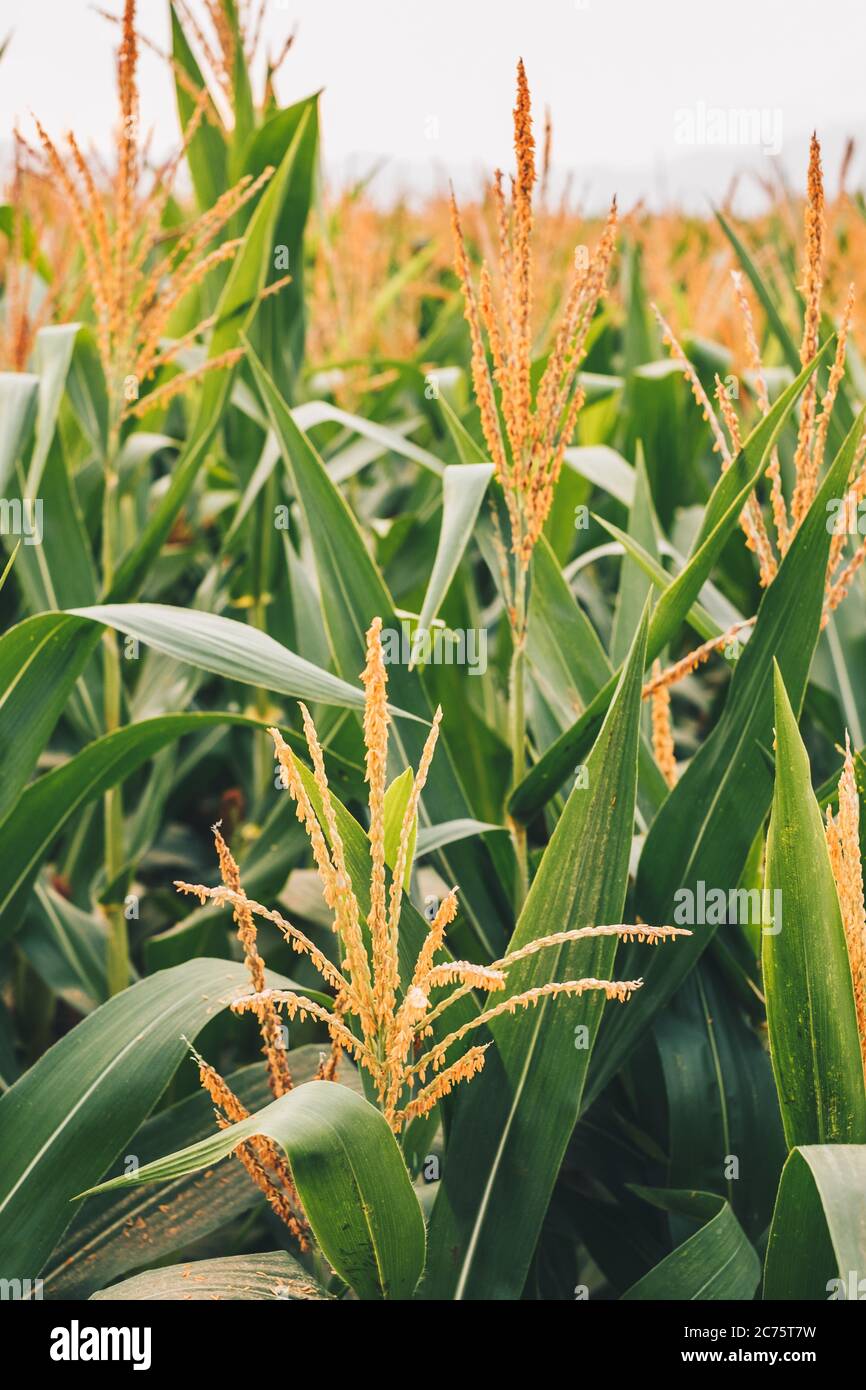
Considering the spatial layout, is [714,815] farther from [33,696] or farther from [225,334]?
[225,334]

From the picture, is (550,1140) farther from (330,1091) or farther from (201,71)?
(201,71)

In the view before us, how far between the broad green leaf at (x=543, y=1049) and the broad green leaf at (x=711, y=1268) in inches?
3.4

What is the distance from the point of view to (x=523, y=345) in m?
0.80

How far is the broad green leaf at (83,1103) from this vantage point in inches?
31.0

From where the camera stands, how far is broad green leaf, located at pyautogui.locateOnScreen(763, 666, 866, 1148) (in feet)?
2.26

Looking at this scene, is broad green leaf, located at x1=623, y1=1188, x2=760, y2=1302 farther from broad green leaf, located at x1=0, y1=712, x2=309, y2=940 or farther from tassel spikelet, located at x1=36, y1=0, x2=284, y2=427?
tassel spikelet, located at x1=36, y1=0, x2=284, y2=427

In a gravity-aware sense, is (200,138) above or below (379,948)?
above

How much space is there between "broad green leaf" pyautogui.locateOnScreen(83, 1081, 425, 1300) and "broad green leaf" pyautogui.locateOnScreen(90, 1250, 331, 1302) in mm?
41

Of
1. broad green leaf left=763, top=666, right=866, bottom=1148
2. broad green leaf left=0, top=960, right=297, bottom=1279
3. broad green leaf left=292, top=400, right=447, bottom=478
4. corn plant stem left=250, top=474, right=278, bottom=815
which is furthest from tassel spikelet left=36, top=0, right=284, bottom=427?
broad green leaf left=763, top=666, right=866, bottom=1148

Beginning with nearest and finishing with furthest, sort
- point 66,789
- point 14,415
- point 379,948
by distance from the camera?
point 379,948 < point 66,789 < point 14,415

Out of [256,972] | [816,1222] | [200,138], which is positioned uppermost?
[200,138]

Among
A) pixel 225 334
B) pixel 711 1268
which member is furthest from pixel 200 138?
pixel 711 1268

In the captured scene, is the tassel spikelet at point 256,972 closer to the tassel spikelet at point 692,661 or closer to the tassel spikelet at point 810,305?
the tassel spikelet at point 692,661

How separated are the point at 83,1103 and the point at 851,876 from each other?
519 millimetres
